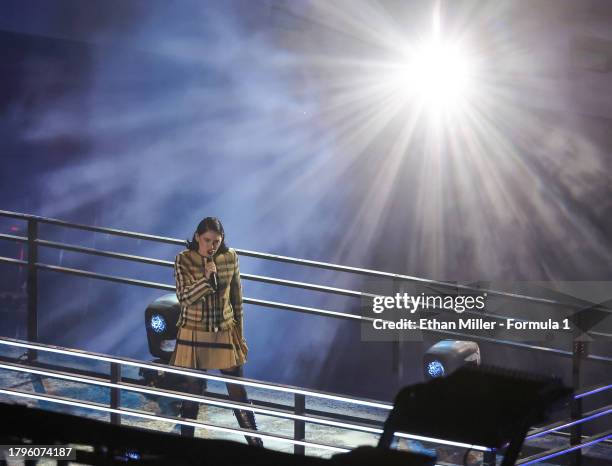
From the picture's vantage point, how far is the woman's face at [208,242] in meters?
6.16

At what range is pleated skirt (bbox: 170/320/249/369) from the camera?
6.16m

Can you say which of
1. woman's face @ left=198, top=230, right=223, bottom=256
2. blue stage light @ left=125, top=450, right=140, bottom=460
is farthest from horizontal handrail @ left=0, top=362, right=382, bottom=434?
blue stage light @ left=125, top=450, right=140, bottom=460

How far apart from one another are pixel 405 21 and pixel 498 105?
5.29ft

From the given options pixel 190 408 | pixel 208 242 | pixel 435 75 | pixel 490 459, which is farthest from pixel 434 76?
pixel 490 459

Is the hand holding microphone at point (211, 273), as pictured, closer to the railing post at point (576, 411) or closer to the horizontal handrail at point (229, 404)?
the horizontal handrail at point (229, 404)

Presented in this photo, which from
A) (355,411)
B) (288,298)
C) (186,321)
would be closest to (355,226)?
(288,298)

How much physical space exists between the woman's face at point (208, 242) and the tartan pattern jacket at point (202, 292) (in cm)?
4

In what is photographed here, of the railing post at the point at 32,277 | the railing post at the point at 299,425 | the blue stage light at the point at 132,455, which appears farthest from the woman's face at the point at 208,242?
the blue stage light at the point at 132,455

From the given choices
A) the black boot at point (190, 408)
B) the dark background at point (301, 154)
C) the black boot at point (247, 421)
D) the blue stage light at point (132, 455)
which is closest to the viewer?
the blue stage light at point (132, 455)

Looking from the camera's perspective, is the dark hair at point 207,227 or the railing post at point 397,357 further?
the railing post at point 397,357

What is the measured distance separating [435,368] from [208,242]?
211cm

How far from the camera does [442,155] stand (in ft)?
39.4

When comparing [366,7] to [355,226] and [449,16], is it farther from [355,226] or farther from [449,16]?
[355,226]

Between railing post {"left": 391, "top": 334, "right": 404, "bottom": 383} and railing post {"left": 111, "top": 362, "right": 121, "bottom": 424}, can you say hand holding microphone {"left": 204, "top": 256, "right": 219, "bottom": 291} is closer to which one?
railing post {"left": 111, "top": 362, "right": 121, "bottom": 424}
